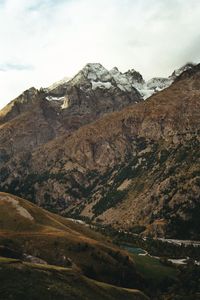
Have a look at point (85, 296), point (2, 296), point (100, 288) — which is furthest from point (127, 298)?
point (2, 296)

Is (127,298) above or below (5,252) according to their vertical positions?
below

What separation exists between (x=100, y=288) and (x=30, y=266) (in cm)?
2310

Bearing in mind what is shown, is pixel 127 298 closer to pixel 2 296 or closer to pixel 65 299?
pixel 65 299

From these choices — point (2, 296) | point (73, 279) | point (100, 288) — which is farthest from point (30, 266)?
point (2, 296)

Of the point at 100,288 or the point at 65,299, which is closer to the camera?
the point at 65,299

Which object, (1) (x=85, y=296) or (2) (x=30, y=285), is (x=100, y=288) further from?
(2) (x=30, y=285)

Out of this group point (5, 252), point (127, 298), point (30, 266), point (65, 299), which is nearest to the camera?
point (65, 299)

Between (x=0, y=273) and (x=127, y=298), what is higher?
(x=0, y=273)

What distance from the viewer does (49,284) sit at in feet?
459

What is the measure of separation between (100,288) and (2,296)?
157 feet

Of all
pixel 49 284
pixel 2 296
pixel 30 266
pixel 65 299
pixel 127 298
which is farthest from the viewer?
pixel 127 298

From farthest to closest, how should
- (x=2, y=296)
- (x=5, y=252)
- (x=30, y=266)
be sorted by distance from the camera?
(x=5, y=252) < (x=30, y=266) < (x=2, y=296)

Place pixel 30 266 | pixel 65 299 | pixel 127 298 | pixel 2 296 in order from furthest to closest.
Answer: pixel 127 298 < pixel 30 266 < pixel 65 299 < pixel 2 296

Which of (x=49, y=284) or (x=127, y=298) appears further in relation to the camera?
(x=127, y=298)
